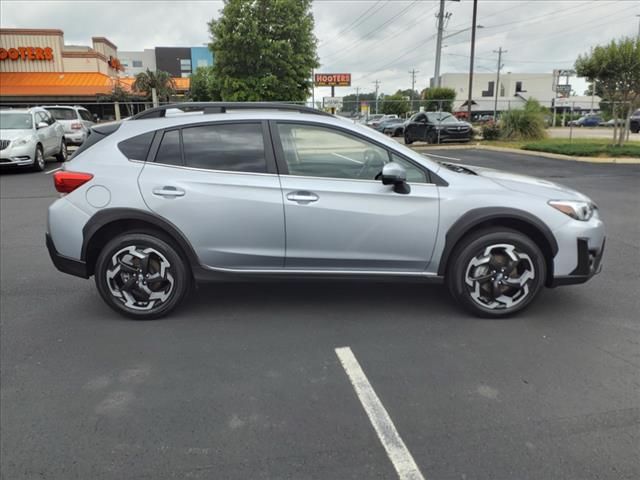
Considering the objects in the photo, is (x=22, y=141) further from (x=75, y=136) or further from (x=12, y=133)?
(x=75, y=136)

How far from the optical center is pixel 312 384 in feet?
10.8

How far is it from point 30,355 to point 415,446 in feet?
9.03

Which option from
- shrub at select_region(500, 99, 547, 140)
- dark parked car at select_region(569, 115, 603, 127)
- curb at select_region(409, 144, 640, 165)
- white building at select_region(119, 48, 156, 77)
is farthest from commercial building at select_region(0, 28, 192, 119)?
white building at select_region(119, 48, 156, 77)

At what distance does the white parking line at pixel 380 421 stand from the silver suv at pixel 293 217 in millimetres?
881

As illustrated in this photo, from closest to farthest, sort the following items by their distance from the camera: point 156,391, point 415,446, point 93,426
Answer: point 415,446 → point 93,426 → point 156,391

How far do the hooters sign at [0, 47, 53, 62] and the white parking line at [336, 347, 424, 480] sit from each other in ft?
111

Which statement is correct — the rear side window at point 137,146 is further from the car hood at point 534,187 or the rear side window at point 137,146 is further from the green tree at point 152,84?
the green tree at point 152,84

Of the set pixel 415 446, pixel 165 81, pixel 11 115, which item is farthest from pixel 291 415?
pixel 165 81

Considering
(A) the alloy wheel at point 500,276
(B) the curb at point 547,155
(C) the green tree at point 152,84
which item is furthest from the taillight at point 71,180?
(C) the green tree at point 152,84

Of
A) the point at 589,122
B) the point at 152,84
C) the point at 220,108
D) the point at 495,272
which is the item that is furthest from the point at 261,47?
the point at 589,122

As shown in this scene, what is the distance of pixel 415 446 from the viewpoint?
2.69 m

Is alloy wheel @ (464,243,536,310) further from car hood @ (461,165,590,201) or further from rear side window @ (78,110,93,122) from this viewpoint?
rear side window @ (78,110,93,122)

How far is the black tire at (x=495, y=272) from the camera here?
162 inches

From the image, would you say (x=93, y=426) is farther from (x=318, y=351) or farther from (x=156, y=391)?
(x=318, y=351)
